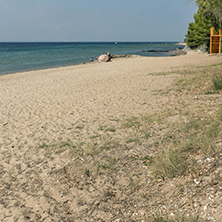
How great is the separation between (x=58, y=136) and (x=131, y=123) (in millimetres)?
2181

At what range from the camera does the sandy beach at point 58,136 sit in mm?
4246

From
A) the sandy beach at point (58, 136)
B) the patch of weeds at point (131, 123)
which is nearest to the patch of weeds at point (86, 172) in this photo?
the sandy beach at point (58, 136)

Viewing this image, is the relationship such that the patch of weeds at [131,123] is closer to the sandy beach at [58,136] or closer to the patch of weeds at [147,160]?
the sandy beach at [58,136]

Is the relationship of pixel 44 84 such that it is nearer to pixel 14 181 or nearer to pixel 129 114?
pixel 129 114

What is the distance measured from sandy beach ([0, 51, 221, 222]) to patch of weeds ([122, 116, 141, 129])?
1.01 feet

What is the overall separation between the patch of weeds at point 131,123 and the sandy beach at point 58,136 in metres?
0.31

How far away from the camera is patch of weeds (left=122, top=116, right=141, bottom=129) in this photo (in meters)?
7.52

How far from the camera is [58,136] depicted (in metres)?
7.37

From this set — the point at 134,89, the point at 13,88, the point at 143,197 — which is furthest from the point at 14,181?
the point at 13,88

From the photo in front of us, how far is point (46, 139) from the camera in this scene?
23.7 ft

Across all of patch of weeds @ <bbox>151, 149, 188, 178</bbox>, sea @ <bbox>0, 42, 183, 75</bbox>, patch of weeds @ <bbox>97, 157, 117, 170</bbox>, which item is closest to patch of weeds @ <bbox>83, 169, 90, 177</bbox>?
patch of weeds @ <bbox>97, 157, 117, 170</bbox>

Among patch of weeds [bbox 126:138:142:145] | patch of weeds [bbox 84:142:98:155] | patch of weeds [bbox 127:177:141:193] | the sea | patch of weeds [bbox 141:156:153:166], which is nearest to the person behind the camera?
patch of weeds [bbox 127:177:141:193]

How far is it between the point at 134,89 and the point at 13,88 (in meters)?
7.59

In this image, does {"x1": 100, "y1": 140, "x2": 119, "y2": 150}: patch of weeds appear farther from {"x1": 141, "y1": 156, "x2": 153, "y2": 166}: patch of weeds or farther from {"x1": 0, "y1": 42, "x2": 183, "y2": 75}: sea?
{"x1": 0, "y1": 42, "x2": 183, "y2": 75}: sea
